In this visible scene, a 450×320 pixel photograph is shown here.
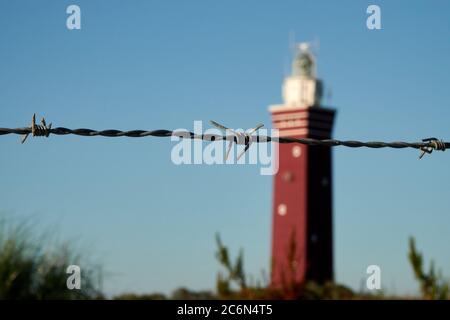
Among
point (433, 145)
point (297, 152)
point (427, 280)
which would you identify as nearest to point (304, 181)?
point (297, 152)

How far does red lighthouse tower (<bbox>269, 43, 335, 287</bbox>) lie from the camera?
136 feet

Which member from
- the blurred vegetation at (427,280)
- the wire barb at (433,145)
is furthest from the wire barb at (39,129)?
the blurred vegetation at (427,280)

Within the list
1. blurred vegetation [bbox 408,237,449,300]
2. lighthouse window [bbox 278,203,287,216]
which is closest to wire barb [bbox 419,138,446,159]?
blurred vegetation [bbox 408,237,449,300]

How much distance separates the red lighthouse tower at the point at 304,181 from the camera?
136ft

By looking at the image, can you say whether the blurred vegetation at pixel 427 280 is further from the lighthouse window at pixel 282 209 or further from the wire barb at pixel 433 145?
the lighthouse window at pixel 282 209

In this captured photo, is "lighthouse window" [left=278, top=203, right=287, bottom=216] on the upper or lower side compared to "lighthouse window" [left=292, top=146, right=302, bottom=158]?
lower

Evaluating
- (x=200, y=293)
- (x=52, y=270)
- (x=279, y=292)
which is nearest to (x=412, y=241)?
(x=279, y=292)

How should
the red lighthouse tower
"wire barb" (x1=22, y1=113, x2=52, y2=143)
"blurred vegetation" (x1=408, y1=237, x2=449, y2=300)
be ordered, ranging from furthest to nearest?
the red lighthouse tower, "blurred vegetation" (x1=408, y1=237, x2=449, y2=300), "wire barb" (x1=22, y1=113, x2=52, y2=143)

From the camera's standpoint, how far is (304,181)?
136ft

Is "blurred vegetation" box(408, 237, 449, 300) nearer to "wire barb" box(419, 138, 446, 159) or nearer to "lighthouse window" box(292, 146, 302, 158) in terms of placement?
"wire barb" box(419, 138, 446, 159)

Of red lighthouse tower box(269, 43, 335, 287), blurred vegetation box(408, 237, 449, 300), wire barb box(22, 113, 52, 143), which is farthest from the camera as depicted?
red lighthouse tower box(269, 43, 335, 287)
